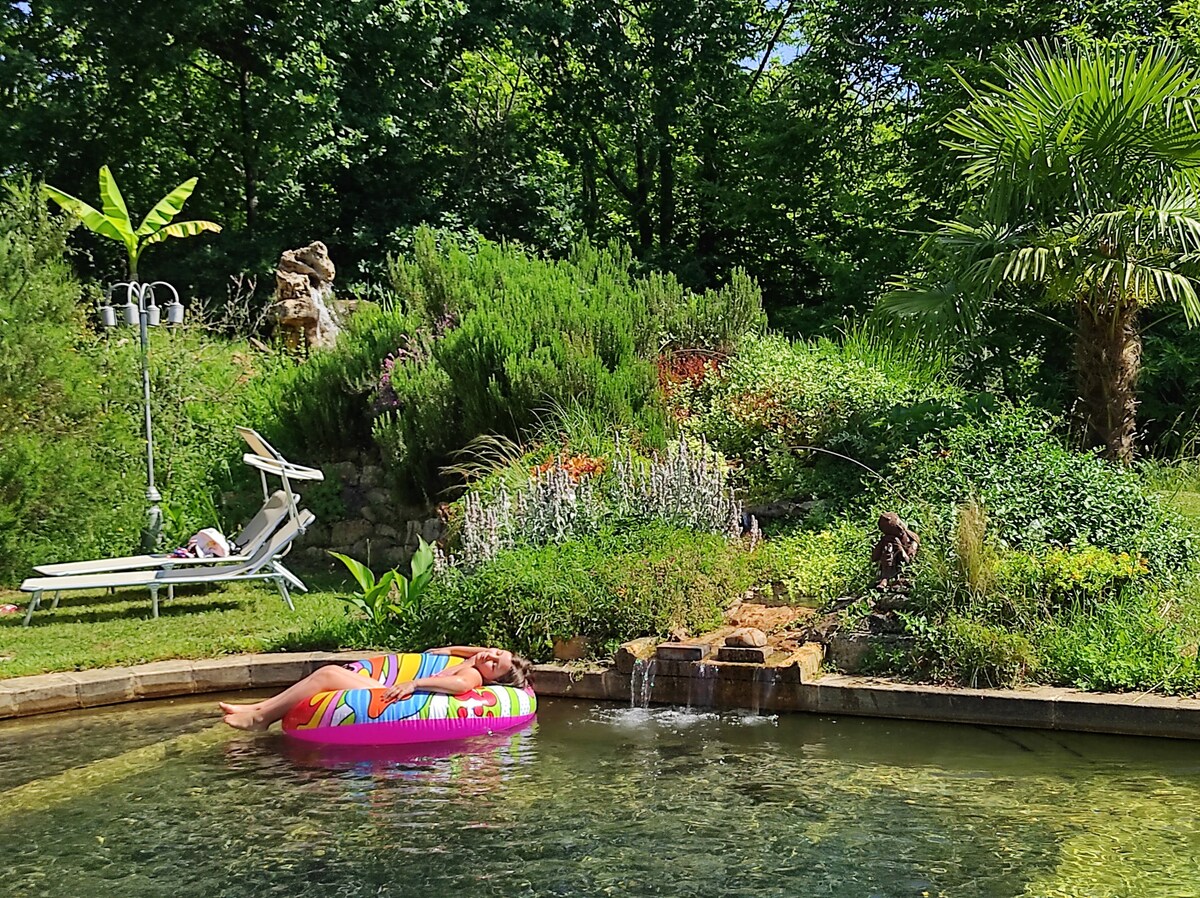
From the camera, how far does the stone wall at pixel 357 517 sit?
12.3 meters

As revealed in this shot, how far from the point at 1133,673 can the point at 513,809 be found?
3532 mm

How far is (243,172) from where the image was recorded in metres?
22.2

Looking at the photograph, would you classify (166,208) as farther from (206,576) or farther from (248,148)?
(206,576)

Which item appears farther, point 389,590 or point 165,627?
point 165,627

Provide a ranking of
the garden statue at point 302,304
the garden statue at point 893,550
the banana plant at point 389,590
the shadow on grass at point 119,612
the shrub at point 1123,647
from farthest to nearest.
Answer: the garden statue at point 302,304 → the shadow on grass at point 119,612 → the banana plant at point 389,590 → the garden statue at point 893,550 → the shrub at point 1123,647

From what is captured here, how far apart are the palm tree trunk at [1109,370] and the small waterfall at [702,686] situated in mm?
4683

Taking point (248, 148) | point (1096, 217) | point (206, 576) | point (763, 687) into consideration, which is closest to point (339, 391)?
point (206, 576)

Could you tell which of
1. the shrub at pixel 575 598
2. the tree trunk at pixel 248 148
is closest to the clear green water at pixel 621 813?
the shrub at pixel 575 598

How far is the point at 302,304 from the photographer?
1556 cm

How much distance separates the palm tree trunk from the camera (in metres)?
9.89

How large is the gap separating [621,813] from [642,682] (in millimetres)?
2031

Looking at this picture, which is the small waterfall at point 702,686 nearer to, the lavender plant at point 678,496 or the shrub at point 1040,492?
the lavender plant at point 678,496

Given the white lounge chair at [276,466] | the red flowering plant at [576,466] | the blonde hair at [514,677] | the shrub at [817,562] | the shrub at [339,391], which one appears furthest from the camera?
the shrub at [339,391]

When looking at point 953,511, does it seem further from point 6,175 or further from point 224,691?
point 6,175
